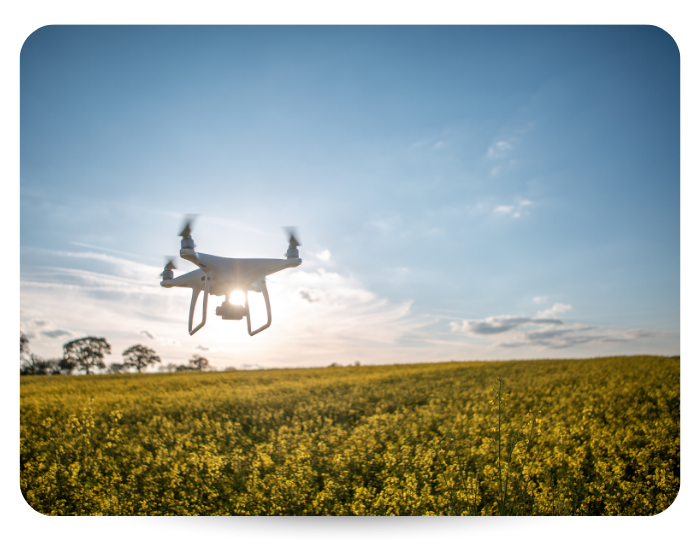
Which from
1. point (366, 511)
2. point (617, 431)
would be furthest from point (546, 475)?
point (366, 511)

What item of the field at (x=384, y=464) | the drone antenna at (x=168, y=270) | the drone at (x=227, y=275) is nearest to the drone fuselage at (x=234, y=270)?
the drone at (x=227, y=275)

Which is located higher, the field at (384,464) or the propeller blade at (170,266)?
the propeller blade at (170,266)

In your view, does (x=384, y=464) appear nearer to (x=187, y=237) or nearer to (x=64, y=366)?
(x=187, y=237)

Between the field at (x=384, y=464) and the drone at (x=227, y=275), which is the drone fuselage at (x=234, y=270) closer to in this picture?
the drone at (x=227, y=275)

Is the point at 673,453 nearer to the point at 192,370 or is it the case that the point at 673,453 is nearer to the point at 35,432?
the point at 35,432

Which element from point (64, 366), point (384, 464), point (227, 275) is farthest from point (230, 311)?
point (64, 366)

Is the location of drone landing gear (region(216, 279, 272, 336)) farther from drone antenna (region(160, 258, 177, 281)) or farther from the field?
the field

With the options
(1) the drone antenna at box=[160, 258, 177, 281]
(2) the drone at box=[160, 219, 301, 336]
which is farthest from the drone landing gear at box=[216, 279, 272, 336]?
(1) the drone antenna at box=[160, 258, 177, 281]
